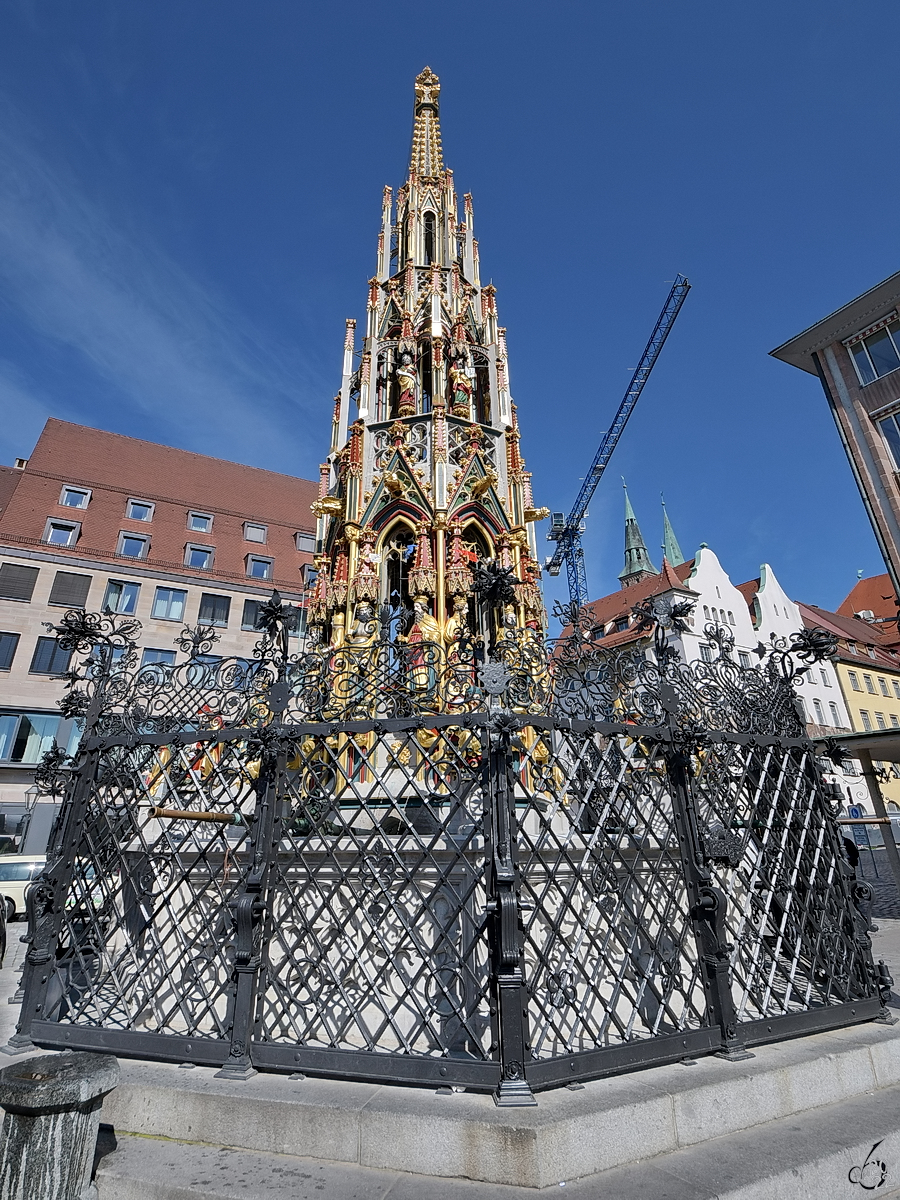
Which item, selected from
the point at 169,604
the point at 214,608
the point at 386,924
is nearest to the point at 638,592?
the point at 214,608

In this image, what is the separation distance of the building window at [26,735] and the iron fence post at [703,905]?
2551 centimetres

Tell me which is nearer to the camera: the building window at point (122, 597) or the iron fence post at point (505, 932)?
the iron fence post at point (505, 932)

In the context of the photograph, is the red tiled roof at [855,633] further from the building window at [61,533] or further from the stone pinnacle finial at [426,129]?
the building window at [61,533]

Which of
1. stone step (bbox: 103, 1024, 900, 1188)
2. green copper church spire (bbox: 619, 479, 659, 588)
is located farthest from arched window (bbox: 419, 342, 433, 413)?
green copper church spire (bbox: 619, 479, 659, 588)

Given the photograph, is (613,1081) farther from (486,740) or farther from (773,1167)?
(486,740)

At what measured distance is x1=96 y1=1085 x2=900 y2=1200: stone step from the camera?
10.6 feet

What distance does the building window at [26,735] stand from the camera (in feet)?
80.0

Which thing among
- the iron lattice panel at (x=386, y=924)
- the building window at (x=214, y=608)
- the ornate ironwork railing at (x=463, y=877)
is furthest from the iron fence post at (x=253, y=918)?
the building window at (x=214, y=608)

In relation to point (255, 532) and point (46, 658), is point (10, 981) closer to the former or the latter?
point (46, 658)

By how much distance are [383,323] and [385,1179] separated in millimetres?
13450

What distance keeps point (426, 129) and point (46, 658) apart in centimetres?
2455

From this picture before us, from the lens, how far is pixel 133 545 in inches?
1174

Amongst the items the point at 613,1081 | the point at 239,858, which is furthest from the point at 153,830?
the point at 613,1081

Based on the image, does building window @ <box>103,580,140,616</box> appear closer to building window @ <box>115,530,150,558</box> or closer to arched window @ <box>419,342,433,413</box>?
building window @ <box>115,530,150,558</box>
